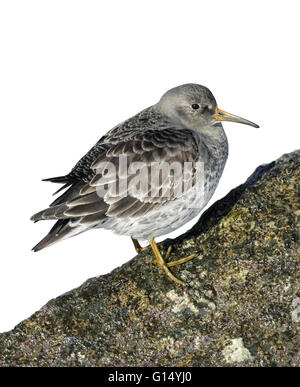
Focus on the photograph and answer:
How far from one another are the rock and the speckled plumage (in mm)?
584

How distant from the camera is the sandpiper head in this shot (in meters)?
8.02

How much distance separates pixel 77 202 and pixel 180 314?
1797 mm

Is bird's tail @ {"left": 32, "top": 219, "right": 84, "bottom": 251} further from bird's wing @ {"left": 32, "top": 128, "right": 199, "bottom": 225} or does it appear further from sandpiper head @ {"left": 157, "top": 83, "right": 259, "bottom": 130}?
sandpiper head @ {"left": 157, "top": 83, "right": 259, "bottom": 130}

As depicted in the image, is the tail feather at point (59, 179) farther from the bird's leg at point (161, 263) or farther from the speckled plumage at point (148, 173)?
the bird's leg at point (161, 263)

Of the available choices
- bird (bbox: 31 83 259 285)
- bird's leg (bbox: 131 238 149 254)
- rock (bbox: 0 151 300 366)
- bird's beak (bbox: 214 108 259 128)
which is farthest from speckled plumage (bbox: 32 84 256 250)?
bird's leg (bbox: 131 238 149 254)

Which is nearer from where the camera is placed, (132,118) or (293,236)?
(293,236)

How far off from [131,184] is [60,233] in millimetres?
1033

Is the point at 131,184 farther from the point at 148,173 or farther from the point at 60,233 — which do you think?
the point at 60,233

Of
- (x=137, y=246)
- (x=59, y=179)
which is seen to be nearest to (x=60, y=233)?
(x=59, y=179)

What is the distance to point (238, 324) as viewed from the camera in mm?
6949

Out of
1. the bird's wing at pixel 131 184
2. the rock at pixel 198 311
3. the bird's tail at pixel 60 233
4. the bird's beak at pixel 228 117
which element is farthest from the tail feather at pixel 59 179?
the bird's beak at pixel 228 117

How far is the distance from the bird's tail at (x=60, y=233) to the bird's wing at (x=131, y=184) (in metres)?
0.14
